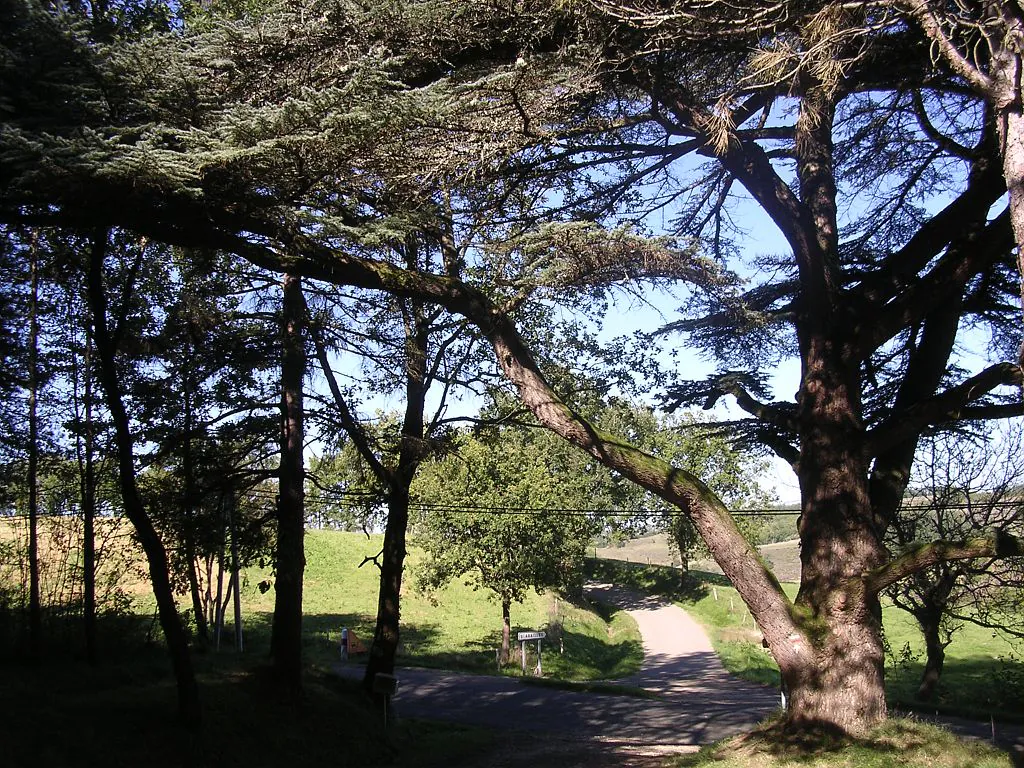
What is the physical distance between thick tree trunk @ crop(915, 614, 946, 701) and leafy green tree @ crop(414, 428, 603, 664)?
9620mm

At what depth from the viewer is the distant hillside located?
47159 mm

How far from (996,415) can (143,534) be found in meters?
9.11

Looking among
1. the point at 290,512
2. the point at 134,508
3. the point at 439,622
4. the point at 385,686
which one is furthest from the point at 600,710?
the point at 439,622

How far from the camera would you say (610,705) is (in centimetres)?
1742

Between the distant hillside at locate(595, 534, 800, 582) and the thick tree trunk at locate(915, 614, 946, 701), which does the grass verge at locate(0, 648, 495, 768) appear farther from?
the distant hillside at locate(595, 534, 800, 582)

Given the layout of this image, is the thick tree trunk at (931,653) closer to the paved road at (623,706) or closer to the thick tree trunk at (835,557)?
the paved road at (623,706)

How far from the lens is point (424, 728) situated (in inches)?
538

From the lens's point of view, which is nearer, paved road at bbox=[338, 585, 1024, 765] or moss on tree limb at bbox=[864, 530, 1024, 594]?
moss on tree limb at bbox=[864, 530, 1024, 594]

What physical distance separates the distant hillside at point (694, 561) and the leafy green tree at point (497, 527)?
794 centimetres

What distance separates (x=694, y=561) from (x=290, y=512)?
43.3m

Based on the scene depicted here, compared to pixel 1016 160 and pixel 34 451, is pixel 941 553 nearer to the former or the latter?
pixel 1016 160

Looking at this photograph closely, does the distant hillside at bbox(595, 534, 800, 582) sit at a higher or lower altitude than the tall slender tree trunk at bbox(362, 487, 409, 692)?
lower

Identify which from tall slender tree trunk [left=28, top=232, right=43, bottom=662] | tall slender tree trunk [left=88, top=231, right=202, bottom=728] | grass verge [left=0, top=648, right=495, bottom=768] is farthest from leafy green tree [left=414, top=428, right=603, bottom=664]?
tall slender tree trunk [left=88, top=231, right=202, bottom=728]

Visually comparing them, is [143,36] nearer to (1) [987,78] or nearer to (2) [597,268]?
(2) [597,268]
